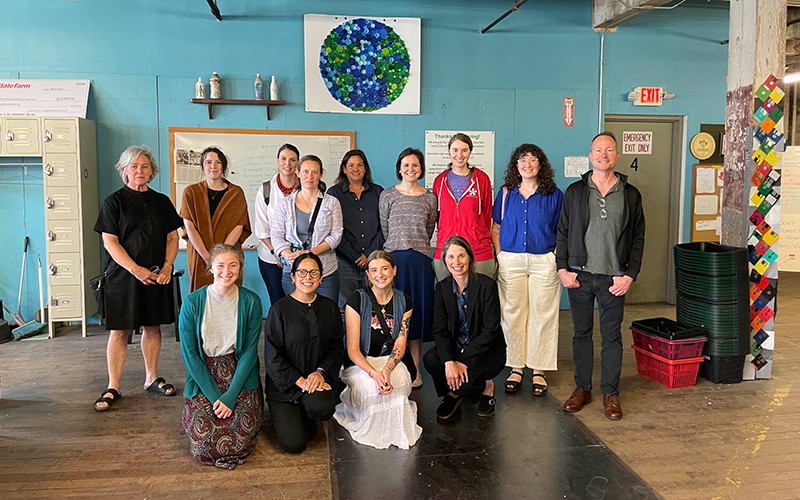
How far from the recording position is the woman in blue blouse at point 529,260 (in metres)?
3.55

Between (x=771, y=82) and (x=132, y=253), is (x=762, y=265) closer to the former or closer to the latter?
(x=771, y=82)

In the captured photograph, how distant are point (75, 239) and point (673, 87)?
5798mm

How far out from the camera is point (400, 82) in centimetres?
569

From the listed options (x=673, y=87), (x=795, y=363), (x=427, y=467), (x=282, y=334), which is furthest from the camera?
(x=673, y=87)

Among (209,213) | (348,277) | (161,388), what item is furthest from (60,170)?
(348,277)

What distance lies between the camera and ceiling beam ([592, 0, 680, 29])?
17.1 feet

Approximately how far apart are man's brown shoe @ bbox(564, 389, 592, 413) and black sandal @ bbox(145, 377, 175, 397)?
234 centimetres

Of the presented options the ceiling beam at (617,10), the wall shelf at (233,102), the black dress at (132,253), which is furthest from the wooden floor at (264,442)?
the ceiling beam at (617,10)

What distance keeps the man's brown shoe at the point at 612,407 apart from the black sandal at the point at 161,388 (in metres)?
2.54

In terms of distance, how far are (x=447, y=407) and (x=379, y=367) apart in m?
0.48

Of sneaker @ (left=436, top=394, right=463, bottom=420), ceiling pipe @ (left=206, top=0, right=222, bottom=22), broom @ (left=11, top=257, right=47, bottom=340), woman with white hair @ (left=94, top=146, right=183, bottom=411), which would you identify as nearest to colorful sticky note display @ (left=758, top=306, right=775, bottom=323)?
sneaker @ (left=436, top=394, right=463, bottom=420)

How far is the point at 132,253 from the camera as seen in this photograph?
136 inches

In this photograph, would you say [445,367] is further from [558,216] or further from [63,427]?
[63,427]

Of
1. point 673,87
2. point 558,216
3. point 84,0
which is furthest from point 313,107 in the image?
point 673,87
